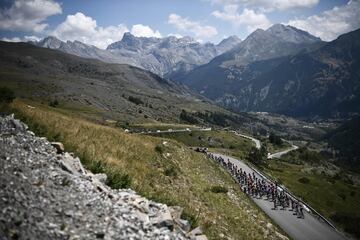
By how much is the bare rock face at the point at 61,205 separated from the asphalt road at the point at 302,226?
27.6 metres

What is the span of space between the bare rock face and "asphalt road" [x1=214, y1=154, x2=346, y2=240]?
2758 cm

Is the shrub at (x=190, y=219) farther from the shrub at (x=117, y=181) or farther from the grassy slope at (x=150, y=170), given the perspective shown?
the shrub at (x=117, y=181)

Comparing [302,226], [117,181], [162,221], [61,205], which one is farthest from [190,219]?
[302,226]

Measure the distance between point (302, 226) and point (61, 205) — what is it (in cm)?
3702

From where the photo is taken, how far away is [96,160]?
20406mm

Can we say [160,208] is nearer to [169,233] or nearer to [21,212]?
[169,233]

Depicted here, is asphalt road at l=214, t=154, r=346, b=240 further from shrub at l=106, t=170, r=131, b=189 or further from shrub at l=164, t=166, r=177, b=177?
shrub at l=106, t=170, r=131, b=189

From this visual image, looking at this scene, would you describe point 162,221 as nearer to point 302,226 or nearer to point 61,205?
point 61,205

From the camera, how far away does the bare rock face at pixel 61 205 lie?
9.75 metres

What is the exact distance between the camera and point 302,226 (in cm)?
4097

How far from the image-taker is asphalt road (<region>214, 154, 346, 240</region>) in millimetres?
37812

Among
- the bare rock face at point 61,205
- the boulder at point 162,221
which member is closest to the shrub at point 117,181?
the bare rock face at point 61,205

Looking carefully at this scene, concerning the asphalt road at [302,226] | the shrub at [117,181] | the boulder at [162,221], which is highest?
the shrub at [117,181]

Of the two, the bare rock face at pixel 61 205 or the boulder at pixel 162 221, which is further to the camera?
the boulder at pixel 162 221
